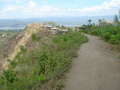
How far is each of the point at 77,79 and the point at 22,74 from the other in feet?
8.79

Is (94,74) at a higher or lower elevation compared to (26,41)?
higher

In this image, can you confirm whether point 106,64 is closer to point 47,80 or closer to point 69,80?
point 69,80

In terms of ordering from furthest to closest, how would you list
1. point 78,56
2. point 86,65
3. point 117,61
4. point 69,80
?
point 78,56 < point 117,61 < point 86,65 < point 69,80

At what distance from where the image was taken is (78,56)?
7.12m

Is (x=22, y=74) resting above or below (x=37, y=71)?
below

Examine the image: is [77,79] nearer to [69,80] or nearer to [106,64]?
[69,80]

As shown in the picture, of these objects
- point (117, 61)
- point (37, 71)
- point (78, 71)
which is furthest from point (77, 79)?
point (117, 61)

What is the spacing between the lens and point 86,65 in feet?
19.0

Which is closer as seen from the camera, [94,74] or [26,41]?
[94,74]

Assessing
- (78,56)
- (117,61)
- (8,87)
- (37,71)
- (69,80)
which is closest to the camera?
(8,87)

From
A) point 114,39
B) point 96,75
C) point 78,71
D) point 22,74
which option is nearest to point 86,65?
point 78,71

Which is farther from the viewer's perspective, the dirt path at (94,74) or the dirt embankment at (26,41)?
the dirt embankment at (26,41)

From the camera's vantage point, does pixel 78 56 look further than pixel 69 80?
Yes

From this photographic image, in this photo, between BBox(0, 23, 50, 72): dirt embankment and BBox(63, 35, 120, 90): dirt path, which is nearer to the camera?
BBox(63, 35, 120, 90): dirt path
